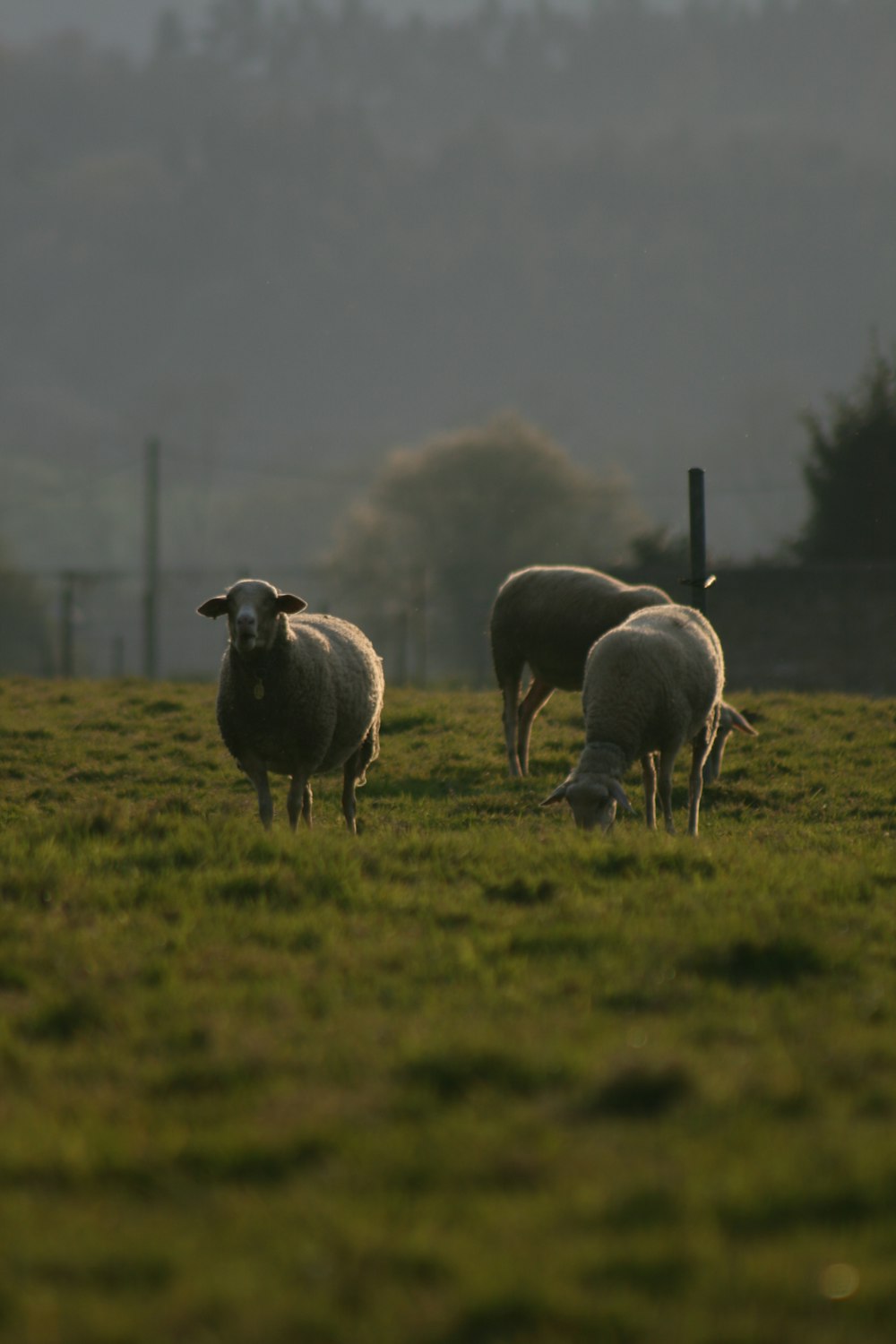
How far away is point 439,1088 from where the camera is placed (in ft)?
12.2

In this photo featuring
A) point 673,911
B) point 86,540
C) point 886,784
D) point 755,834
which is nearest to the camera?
point 673,911

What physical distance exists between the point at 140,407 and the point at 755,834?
188336 mm

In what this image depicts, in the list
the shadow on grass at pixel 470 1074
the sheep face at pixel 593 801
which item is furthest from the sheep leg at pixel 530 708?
the shadow on grass at pixel 470 1074

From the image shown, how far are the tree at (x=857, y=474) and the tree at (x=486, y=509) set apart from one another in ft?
87.8

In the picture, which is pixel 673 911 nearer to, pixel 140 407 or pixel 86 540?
pixel 86 540

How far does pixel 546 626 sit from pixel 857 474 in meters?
22.1

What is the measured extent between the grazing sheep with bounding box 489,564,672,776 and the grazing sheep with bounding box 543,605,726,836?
201 centimetres

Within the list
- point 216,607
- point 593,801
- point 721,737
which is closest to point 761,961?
point 593,801

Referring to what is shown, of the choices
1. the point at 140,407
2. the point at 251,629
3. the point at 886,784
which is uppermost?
the point at 140,407

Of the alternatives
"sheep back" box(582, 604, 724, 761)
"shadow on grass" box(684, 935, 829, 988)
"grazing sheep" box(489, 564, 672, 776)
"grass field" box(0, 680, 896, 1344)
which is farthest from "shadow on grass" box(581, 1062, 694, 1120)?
"grazing sheep" box(489, 564, 672, 776)

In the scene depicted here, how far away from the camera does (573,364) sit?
189 metres

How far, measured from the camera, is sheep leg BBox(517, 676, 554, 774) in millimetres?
12516

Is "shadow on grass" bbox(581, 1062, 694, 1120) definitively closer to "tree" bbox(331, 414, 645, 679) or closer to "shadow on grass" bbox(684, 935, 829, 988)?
"shadow on grass" bbox(684, 935, 829, 988)

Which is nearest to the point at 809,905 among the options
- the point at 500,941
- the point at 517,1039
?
the point at 500,941
